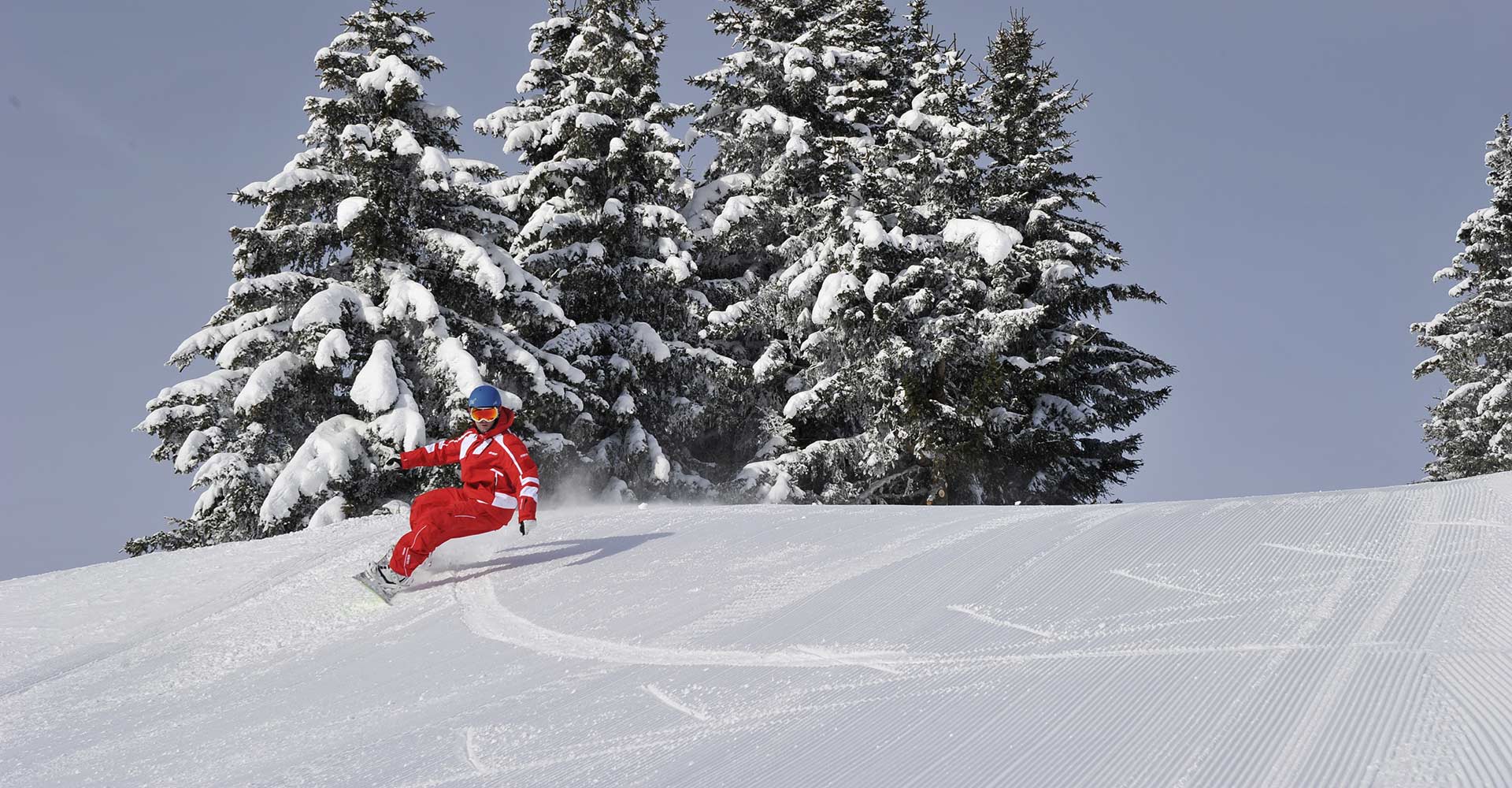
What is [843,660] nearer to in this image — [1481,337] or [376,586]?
[376,586]

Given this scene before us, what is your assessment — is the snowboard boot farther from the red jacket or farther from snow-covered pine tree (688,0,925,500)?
snow-covered pine tree (688,0,925,500)

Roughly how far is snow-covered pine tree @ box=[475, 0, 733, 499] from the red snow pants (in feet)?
33.6

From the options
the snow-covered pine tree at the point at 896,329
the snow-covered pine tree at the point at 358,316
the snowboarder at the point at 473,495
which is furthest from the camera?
the snow-covered pine tree at the point at 896,329

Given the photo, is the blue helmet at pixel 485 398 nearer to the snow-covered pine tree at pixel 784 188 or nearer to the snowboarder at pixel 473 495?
the snowboarder at pixel 473 495

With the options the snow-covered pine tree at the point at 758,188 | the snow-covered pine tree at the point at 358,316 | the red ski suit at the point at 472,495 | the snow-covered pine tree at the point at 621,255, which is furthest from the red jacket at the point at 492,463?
the snow-covered pine tree at the point at 758,188

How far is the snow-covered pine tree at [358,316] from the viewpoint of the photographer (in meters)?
14.8

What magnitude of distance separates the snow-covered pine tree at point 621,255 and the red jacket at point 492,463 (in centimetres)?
995

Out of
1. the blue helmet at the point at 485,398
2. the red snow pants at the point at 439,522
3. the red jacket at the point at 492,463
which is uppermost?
the blue helmet at the point at 485,398

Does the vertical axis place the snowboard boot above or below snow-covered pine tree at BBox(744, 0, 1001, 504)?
below

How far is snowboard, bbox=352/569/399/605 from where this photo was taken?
6.86 meters

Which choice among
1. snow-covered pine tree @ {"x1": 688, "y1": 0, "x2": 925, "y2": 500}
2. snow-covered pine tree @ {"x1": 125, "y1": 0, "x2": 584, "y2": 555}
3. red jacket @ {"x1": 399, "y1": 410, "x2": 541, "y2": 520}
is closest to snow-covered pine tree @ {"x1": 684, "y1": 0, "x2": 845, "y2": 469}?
snow-covered pine tree @ {"x1": 688, "y1": 0, "x2": 925, "y2": 500}

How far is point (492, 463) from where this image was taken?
296 inches

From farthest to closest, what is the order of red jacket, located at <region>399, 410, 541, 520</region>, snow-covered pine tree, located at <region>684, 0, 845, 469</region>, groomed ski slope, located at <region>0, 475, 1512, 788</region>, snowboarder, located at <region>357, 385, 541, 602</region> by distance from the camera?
snow-covered pine tree, located at <region>684, 0, 845, 469</region> → red jacket, located at <region>399, 410, 541, 520</region> → snowboarder, located at <region>357, 385, 541, 602</region> → groomed ski slope, located at <region>0, 475, 1512, 788</region>

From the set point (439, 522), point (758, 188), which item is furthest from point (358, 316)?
point (439, 522)
